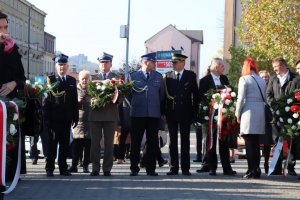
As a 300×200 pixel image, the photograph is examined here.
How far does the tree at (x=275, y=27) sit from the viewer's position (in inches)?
1564

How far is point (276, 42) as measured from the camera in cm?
4034

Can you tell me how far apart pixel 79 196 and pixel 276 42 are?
29585mm

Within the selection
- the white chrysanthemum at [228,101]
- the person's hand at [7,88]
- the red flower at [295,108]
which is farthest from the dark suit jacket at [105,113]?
the person's hand at [7,88]

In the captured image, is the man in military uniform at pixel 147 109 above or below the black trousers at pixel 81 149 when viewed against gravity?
above

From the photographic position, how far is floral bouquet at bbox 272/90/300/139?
45.6ft

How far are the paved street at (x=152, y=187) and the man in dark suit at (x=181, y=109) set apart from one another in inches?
13.1

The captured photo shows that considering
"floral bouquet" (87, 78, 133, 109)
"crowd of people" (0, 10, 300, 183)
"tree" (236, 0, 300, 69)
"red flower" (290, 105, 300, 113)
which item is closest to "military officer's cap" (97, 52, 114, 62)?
"crowd of people" (0, 10, 300, 183)

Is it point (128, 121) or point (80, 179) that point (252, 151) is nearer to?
point (80, 179)

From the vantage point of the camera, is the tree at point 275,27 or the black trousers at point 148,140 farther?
the tree at point 275,27

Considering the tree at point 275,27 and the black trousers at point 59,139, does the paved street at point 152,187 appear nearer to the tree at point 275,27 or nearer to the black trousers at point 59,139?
the black trousers at point 59,139

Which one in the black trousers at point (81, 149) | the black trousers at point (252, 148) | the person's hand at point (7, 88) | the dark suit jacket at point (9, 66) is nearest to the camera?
the person's hand at point (7, 88)

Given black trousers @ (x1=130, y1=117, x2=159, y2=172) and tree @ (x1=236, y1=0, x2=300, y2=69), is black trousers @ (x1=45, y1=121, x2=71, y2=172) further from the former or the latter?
tree @ (x1=236, y1=0, x2=300, y2=69)

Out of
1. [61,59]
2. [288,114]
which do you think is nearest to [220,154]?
[288,114]

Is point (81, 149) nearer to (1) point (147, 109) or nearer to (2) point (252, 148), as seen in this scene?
(1) point (147, 109)
